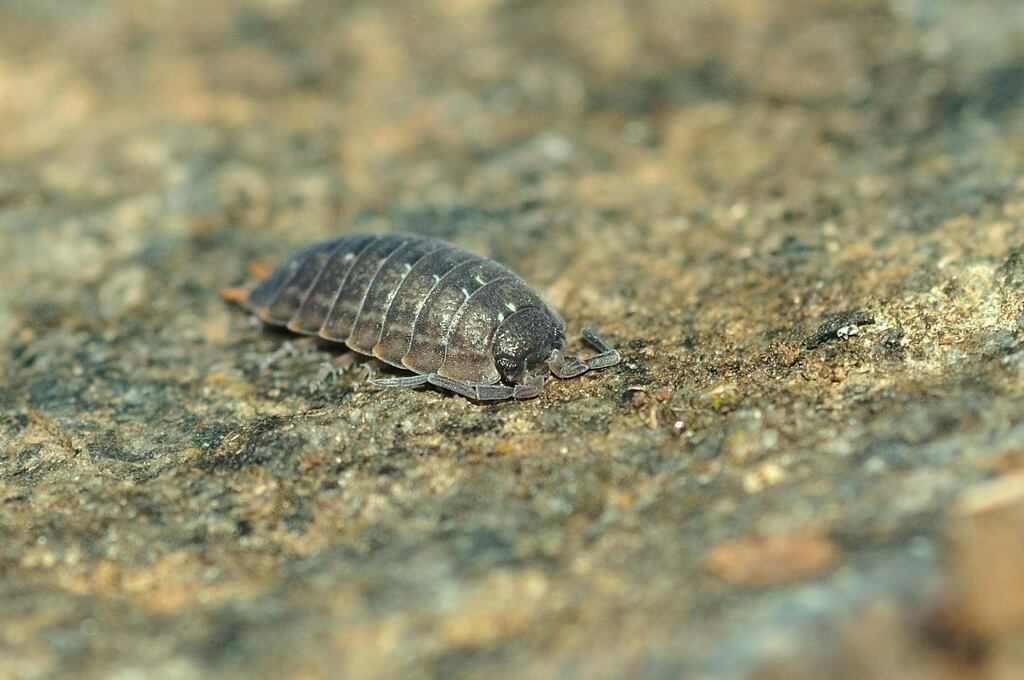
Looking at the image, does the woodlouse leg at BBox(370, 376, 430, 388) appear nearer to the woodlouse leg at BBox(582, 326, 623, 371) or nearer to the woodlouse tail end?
the woodlouse leg at BBox(582, 326, 623, 371)

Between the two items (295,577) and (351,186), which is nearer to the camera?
(295,577)

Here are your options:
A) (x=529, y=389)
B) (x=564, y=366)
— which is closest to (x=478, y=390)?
(x=529, y=389)

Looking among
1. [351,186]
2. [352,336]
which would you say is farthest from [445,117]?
[352,336]

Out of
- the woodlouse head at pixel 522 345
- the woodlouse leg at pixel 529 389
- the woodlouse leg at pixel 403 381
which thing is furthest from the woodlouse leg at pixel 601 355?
the woodlouse leg at pixel 403 381

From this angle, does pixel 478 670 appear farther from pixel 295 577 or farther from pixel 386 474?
pixel 386 474

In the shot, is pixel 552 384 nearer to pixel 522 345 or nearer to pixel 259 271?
pixel 522 345

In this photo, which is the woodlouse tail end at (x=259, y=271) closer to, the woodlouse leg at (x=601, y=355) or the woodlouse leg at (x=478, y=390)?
the woodlouse leg at (x=478, y=390)

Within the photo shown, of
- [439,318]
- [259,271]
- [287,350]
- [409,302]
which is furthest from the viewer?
[259,271]
